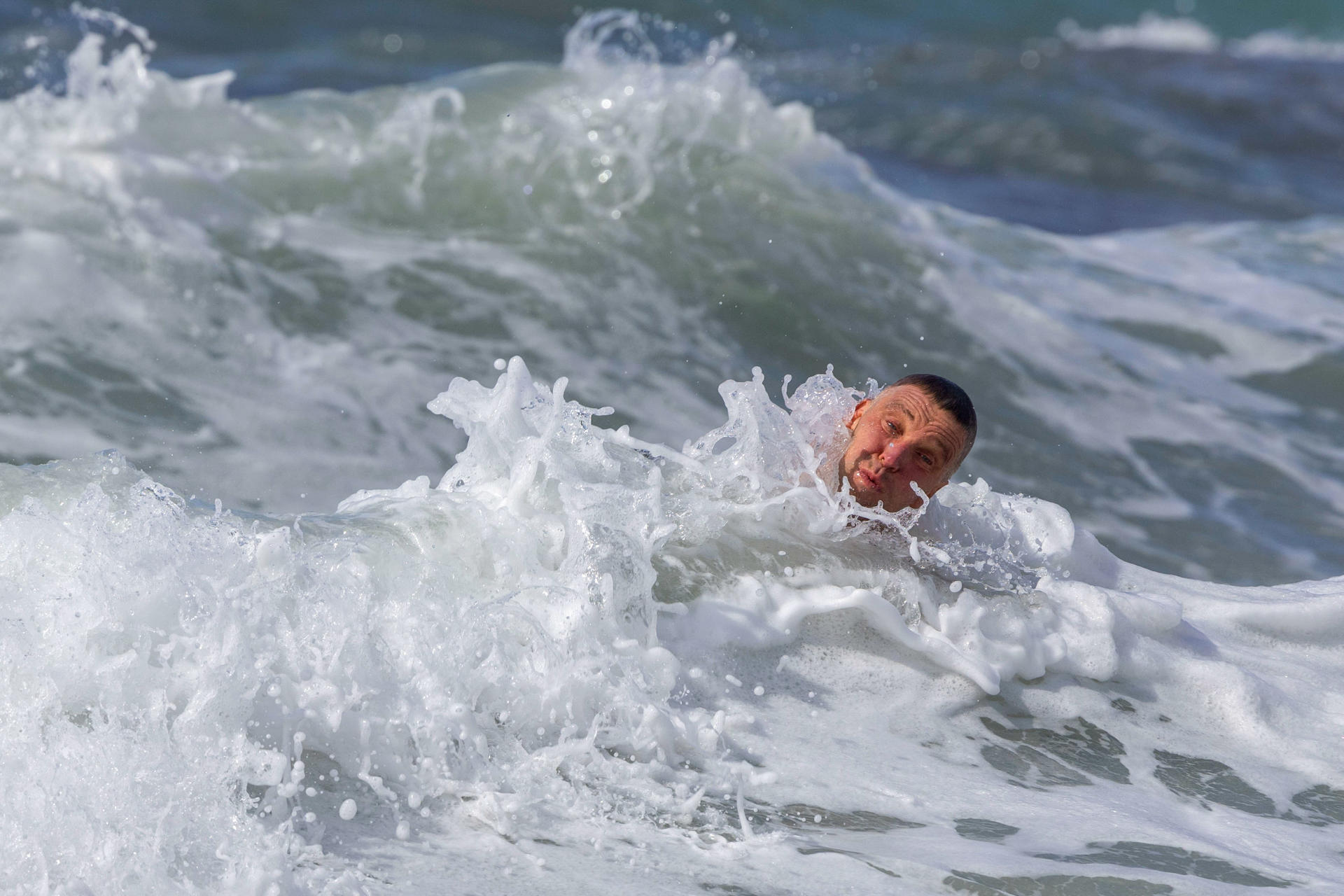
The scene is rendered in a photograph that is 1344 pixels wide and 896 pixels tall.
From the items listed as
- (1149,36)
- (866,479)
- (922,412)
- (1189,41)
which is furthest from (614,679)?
(1189,41)

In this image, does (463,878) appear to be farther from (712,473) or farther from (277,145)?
(277,145)

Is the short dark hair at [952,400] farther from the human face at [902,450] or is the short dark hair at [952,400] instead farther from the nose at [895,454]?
the nose at [895,454]

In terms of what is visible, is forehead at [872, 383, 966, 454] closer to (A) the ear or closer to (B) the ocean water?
(A) the ear

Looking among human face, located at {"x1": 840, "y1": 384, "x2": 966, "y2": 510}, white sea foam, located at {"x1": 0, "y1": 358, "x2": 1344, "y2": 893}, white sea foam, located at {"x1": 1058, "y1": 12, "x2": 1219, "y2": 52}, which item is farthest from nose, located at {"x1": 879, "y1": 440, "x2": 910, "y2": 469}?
white sea foam, located at {"x1": 1058, "y1": 12, "x2": 1219, "y2": 52}

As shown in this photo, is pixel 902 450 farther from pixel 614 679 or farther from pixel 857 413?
pixel 614 679

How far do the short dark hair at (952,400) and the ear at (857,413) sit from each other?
13cm

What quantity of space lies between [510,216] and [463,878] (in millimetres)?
5230

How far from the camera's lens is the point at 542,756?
262 cm

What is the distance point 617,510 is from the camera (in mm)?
3174

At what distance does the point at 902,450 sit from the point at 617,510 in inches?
28.5

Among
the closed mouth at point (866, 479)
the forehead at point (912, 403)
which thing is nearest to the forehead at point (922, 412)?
the forehead at point (912, 403)

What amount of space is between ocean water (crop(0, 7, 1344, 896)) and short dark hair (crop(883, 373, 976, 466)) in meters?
0.22

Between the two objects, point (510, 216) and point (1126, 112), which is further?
point (1126, 112)

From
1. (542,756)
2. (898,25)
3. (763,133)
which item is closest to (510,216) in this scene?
(763,133)
